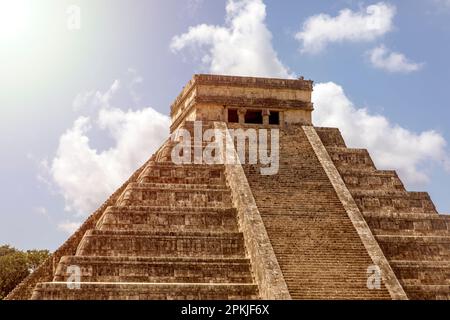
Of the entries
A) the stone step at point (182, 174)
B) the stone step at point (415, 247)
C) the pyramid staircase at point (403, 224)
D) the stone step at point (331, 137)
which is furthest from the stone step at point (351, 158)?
the stone step at point (182, 174)

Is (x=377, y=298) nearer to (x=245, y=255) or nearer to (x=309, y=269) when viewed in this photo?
(x=309, y=269)

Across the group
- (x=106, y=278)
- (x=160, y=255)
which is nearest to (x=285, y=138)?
(x=160, y=255)

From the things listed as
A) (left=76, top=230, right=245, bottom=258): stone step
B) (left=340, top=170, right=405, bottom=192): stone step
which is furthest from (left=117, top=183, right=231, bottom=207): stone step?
(left=340, top=170, right=405, bottom=192): stone step

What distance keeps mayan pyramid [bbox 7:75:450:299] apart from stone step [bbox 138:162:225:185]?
4cm

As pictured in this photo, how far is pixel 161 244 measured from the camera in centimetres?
1994

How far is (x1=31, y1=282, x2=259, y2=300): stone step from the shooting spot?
1770 cm

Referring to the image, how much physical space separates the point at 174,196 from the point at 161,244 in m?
2.43

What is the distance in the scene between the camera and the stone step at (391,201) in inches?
921

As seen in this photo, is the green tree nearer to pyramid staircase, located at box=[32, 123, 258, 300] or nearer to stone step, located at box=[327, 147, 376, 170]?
pyramid staircase, located at box=[32, 123, 258, 300]

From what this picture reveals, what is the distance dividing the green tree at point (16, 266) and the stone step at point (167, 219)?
14.5m

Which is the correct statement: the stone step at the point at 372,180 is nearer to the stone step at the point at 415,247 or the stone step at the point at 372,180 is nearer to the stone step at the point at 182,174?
the stone step at the point at 415,247

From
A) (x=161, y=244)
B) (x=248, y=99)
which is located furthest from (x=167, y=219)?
(x=248, y=99)

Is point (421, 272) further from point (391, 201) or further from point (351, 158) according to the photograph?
point (351, 158)
